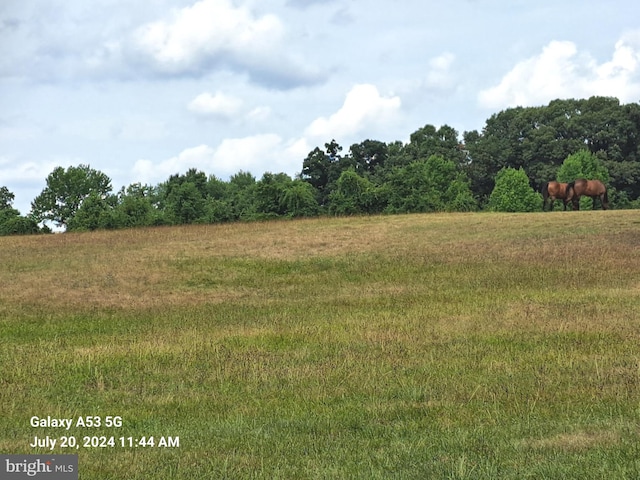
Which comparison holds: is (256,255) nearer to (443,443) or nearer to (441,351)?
(441,351)

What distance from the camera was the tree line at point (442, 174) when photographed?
6650cm

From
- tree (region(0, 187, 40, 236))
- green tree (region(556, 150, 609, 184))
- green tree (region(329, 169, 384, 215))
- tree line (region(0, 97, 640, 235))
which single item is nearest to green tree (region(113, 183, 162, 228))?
tree line (region(0, 97, 640, 235))

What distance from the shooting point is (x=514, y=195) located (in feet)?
272

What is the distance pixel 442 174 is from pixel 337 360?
7464 centimetres

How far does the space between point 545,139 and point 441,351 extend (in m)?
88.2

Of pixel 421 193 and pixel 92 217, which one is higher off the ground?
pixel 421 193

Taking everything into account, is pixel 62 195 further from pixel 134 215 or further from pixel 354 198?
pixel 354 198

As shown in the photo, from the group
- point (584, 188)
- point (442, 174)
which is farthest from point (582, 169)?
point (584, 188)

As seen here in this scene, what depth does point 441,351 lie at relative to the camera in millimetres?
14289

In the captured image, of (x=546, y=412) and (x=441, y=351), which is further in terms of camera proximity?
(x=441, y=351)

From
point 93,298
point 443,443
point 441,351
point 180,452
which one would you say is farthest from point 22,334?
point 443,443
